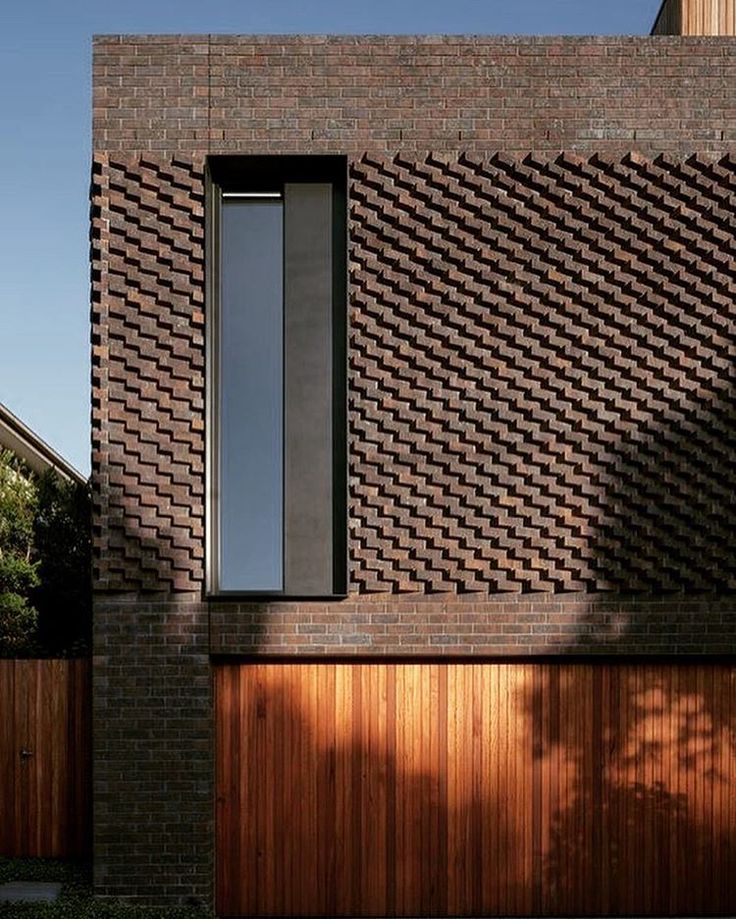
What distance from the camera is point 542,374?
27.5 ft


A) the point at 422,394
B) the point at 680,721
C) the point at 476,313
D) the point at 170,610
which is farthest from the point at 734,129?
the point at 170,610

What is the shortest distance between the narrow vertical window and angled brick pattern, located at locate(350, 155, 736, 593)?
0.85 feet

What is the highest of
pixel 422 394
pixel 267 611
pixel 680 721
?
pixel 422 394

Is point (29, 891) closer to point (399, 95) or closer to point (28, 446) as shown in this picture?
point (399, 95)

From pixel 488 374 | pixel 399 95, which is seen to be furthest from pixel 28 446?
pixel 488 374

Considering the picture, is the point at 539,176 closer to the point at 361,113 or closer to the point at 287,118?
the point at 361,113

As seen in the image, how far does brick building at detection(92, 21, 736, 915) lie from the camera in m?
8.24

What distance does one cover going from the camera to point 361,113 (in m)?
8.45

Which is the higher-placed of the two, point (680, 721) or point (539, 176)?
point (539, 176)

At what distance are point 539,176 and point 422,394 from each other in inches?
84.4

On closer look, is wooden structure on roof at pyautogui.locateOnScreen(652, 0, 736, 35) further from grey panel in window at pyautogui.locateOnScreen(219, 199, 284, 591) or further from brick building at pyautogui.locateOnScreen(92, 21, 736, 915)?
grey panel in window at pyautogui.locateOnScreen(219, 199, 284, 591)

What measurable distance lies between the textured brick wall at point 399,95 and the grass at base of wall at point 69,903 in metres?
6.16

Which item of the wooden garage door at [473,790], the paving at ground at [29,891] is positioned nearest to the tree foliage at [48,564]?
the paving at ground at [29,891]

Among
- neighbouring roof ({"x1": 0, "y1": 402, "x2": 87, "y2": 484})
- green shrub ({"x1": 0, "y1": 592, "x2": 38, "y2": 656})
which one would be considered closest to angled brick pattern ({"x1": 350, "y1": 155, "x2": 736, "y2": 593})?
green shrub ({"x1": 0, "y1": 592, "x2": 38, "y2": 656})
